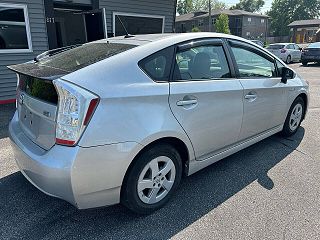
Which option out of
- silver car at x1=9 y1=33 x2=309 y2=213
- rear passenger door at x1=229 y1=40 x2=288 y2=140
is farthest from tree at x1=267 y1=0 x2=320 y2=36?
silver car at x1=9 y1=33 x2=309 y2=213

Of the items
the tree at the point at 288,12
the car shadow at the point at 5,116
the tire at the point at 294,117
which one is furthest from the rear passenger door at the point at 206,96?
the tree at the point at 288,12

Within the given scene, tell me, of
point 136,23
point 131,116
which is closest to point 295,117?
point 131,116

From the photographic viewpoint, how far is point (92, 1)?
8.24m

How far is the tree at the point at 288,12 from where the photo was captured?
68025 millimetres

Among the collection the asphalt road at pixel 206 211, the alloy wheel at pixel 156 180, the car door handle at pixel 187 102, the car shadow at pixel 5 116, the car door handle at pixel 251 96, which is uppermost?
the car door handle at pixel 187 102

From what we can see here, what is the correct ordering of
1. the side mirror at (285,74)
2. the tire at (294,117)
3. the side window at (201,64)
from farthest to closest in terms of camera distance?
the tire at (294,117)
the side mirror at (285,74)
the side window at (201,64)

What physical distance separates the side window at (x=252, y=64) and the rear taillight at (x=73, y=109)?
6.43 ft

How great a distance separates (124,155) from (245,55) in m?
2.14

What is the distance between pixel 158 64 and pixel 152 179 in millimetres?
1053

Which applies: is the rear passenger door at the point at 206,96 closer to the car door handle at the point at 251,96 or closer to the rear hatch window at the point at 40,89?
the car door handle at the point at 251,96

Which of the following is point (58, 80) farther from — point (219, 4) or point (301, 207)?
point (219, 4)

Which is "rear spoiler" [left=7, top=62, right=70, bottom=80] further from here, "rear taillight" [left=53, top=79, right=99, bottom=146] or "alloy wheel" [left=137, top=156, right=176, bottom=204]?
"alloy wheel" [left=137, top=156, right=176, bottom=204]

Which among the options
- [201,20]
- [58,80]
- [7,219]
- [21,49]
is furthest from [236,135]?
[201,20]

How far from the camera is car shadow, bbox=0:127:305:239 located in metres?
2.39
